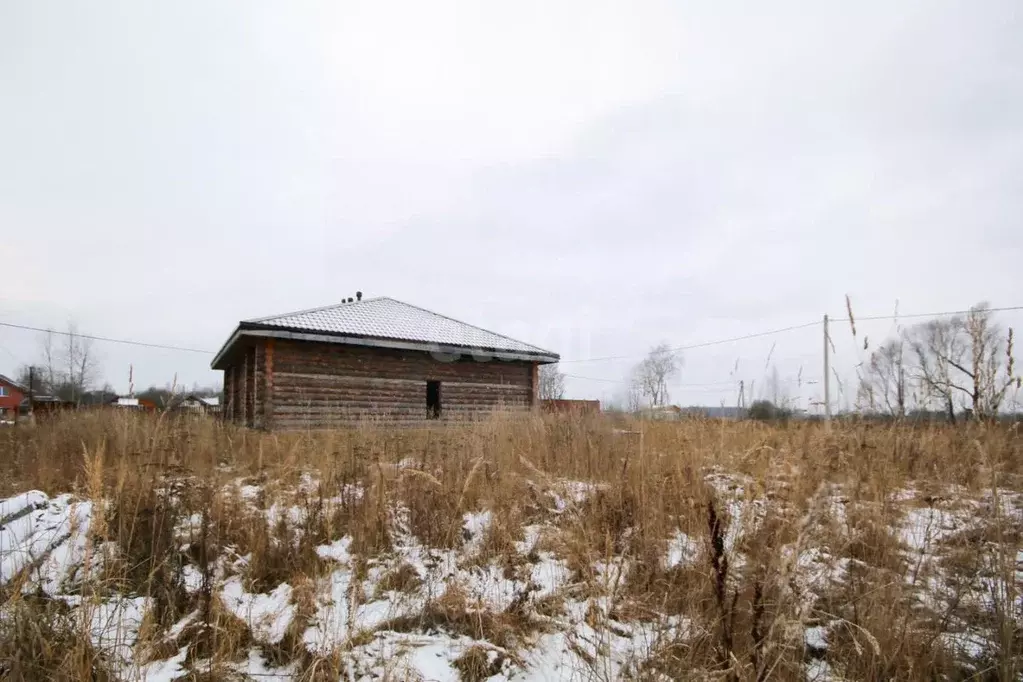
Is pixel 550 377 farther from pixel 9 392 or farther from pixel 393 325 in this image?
pixel 9 392

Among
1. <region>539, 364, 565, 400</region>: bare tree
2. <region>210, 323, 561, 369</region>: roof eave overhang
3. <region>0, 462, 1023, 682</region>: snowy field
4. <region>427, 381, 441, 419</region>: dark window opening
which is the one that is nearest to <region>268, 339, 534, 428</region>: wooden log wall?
<region>427, 381, 441, 419</region>: dark window opening

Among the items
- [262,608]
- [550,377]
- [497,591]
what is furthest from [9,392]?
[497,591]

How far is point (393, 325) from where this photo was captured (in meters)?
14.0

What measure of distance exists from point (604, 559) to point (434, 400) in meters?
12.6

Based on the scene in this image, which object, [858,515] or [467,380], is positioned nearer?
[858,515]

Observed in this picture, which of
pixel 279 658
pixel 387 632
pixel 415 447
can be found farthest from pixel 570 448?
pixel 279 658

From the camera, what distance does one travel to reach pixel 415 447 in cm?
541

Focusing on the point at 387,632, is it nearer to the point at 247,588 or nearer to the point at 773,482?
the point at 247,588

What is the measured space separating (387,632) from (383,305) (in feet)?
47.1

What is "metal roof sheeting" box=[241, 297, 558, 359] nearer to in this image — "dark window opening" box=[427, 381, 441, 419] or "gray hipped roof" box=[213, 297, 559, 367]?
"gray hipped roof" box=[213, 297, 559, 367]

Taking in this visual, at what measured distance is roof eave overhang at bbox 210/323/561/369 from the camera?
11.2 metres

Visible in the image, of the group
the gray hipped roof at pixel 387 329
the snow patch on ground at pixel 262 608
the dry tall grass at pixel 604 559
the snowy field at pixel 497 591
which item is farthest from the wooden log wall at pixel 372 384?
the snow patch on ground at pixel 262 608

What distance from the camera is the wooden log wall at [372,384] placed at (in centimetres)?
1171

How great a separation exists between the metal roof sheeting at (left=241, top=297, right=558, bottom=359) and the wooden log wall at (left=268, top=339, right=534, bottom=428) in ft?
1.93
